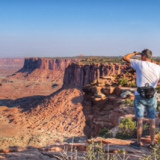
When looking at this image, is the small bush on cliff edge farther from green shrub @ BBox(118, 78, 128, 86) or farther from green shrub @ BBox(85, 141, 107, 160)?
green shrub @ BBox(85, 141, 107, 160)

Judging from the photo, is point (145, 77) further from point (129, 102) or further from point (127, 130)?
point (129, 102)

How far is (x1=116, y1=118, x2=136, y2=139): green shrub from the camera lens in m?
7.78

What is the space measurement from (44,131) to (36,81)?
226 ft

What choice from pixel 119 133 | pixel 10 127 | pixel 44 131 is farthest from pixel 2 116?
pixel 119 133

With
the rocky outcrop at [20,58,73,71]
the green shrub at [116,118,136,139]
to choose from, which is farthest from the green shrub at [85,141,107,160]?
the rocky outcrop at [20,58,73,71]

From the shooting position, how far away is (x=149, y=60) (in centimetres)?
586

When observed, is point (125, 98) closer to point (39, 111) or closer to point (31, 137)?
point (31, 137)

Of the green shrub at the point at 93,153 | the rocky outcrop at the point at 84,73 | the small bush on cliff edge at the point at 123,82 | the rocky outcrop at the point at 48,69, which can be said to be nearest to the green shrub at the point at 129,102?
the small bush on cliff edge at the point at 123,82

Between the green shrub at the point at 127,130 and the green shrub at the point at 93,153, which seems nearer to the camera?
the green shrub at the point at 93,153

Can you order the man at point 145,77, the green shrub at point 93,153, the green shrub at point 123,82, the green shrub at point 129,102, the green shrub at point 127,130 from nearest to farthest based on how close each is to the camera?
Answer: the green shrub at point 93,153
the man at point 145,77
the green shrub at point 127,130
the green shrub at point 129,102
the green shrub at point 123,82

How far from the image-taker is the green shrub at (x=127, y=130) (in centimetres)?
778

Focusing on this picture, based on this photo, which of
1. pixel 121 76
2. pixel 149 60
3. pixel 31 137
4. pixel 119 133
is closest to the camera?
pixel 149 60

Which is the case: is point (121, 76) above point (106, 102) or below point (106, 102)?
above

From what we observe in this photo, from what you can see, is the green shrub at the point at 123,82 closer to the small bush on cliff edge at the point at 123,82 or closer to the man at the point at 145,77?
the small bush on cliff edge at the point at 123,82
